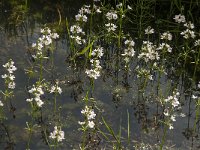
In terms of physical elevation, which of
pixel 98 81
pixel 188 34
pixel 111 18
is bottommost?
pixel 98 81

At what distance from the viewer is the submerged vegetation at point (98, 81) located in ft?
A: 15.3

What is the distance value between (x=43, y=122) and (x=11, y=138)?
0.42 metres

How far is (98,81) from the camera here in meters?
5.68

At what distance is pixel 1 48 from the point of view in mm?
6180

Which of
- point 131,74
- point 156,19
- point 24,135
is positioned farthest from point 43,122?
point 156,19

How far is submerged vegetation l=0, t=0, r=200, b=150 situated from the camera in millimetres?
4660

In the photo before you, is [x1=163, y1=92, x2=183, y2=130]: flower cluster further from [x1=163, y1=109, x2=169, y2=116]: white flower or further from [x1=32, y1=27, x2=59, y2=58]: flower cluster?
[x1=32, y1=27, x2=59, y2=58]: flower cluster

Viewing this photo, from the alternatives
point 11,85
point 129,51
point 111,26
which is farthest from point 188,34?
point 11,85

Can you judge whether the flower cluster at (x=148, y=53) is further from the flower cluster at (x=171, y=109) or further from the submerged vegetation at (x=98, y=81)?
the flower cluster at (x=171, y=109)

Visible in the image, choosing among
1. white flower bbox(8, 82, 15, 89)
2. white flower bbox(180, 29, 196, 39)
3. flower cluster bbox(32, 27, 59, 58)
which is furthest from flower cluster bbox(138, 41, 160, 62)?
white flower bbox(8, 82, 15, 89)

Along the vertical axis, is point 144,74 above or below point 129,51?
below

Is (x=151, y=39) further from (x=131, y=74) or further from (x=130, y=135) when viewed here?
(x=130, y=135)

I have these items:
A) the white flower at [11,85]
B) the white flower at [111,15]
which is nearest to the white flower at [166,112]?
the white flower at [11,85]

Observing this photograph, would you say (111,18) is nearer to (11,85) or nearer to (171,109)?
(11,85)
